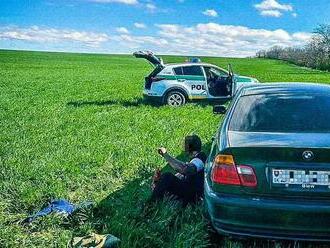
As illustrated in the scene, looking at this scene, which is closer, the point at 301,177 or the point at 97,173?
the point at 301,177

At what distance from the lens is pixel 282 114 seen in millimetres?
4871

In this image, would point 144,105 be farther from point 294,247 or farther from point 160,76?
point 294,247

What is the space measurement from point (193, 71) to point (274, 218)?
12.9 m

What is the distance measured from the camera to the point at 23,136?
10.4 metres

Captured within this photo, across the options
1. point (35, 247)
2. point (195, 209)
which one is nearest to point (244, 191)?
point (195, 209)

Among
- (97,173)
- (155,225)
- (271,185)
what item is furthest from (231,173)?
(97,173)

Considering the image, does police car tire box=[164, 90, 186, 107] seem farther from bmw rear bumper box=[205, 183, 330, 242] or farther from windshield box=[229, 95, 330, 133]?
bmw rear bumper box=[205, 183, 330, 242]

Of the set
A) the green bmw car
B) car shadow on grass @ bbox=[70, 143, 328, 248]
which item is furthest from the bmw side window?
the green bmw car

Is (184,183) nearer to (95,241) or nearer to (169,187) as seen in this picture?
(169,187)

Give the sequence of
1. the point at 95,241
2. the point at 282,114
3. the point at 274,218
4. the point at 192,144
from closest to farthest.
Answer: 1. the point at 274,218
2. the point at 95,241
3. the point at 282,114
4. the point at 192,144

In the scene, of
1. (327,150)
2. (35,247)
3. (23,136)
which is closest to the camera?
(327,150)

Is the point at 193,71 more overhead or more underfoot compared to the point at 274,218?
more overhead

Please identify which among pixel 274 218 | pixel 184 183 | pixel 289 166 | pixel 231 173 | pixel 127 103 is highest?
pixel 289 166

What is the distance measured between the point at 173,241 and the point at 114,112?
1070 cm
